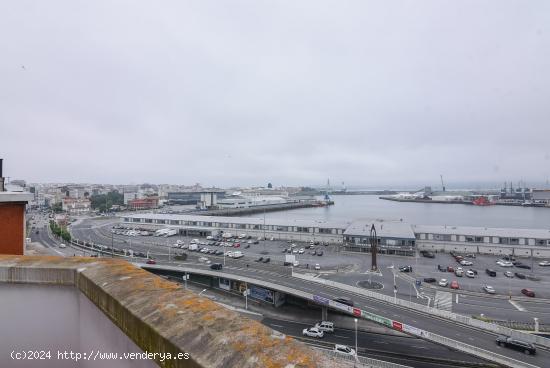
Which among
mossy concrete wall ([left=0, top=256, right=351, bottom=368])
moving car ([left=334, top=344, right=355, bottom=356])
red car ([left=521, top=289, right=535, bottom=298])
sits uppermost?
mossy concrete wall ([left=0, top=256, right=351, bottom=368])

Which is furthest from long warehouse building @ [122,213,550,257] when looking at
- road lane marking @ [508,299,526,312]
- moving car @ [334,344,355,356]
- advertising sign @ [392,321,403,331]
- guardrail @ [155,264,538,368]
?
moving car @ [334,344,355,356]

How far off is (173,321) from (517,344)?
958 cm

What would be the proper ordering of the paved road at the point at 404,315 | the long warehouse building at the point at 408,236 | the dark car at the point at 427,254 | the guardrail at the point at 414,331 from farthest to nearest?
the long warehouse building at the point at 408,236
the dark car at the point at 427,254
the paved road at the point at 404,315
the guardrail at the point at 414,331

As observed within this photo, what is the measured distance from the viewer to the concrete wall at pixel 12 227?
2588 mm

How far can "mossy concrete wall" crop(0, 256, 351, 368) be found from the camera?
776mm

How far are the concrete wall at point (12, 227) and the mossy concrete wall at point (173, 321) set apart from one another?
4.58 ft

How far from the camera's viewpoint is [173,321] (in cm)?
95

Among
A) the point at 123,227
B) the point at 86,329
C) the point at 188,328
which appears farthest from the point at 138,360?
the point at 123,227

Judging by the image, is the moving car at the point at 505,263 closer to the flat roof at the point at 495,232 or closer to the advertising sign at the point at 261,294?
the flat roof at the point at 495,232

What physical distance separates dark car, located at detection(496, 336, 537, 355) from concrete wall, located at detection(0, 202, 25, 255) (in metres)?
9.85

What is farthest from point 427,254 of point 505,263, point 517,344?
point 517,344

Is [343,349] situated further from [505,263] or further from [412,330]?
[505,263]

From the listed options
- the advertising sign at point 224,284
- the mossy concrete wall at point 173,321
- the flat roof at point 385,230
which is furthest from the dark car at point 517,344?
the flat roof at point 385,230

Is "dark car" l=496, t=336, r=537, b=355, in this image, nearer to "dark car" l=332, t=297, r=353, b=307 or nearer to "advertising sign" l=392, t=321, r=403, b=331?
"advertising sign" l=392, t=321, r=403, b=331
